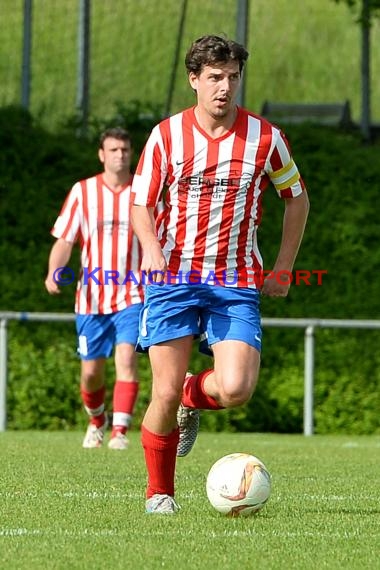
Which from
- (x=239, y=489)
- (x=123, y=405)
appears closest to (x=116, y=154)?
(x=123, y=405)

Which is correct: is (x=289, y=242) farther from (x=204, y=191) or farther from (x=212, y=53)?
(x=212, y=53)

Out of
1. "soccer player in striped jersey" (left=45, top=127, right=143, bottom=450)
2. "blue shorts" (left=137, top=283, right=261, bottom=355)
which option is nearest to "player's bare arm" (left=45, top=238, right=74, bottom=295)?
"soccer player in striped jersey" (left=45, top=127, right=143, bottom=450)

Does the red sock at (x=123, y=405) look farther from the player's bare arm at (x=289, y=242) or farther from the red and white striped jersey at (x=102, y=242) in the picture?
the player's bare arm at (x=289, y=242)

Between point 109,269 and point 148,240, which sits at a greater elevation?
point 148,240

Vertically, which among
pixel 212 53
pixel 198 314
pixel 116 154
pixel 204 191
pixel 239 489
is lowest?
pixel 239 489

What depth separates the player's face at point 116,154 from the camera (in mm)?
10383

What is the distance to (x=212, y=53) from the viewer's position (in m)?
6.16

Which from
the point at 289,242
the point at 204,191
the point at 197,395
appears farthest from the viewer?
the point at 197,395

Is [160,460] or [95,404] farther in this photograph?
[95,404]

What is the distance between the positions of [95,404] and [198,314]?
15.1 feet

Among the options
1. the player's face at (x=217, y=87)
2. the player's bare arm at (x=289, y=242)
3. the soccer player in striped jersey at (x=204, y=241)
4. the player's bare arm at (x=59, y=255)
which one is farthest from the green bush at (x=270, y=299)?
the player's face at (x=217, y=87)

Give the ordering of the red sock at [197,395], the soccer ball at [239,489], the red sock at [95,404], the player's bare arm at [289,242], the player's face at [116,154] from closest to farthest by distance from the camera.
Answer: the soccer ball at [239,489] → the player's bare arm at [289,242] → the red sock at [197,395] → the player's face at [116,154] → the red sock at [95,404]

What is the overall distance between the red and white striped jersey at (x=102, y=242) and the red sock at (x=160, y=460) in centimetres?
416

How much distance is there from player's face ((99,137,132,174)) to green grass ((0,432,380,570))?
86.7 inches
